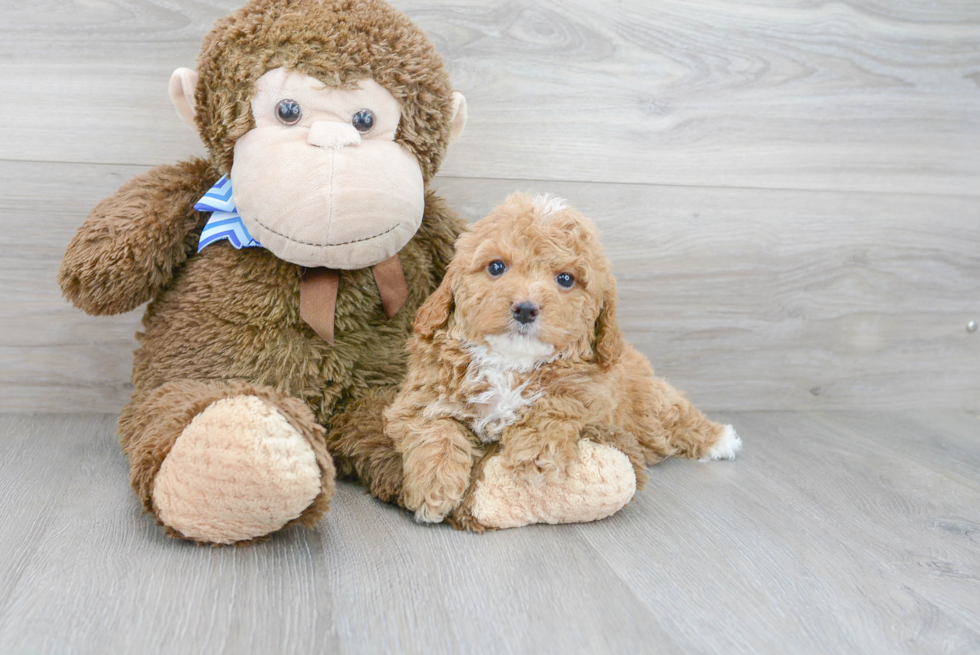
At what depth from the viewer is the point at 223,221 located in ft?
3.20

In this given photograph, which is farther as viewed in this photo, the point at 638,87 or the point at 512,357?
the point at 638,87

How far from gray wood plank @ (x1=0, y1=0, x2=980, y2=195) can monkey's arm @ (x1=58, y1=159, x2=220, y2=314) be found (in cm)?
21

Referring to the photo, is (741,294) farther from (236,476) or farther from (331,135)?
(236,476)

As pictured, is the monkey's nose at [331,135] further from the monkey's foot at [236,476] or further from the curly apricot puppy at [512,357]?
the monkey's foot at [236,476]

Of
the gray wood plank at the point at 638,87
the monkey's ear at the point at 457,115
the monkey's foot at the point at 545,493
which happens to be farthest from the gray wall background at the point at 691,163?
the monkey's foot at the point at 545,493

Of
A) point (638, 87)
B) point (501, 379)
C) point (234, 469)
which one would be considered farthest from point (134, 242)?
point (638, 87)

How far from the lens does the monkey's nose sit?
2.90 feet

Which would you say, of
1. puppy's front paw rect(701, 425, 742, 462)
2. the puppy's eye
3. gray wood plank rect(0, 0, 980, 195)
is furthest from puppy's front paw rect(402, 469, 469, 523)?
gray wood plank rect(0, 0, 980, 195)

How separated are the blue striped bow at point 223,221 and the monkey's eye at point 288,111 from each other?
0.12 m

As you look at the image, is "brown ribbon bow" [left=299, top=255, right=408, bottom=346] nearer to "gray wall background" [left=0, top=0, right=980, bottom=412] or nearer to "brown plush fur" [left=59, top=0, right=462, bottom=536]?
"brown plush fur" [left=59, top=0, right=462, bottom=536]

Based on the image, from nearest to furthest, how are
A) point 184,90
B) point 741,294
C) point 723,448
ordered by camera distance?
point 184,90
point 723,448
point 741,294

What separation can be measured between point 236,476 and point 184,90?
0.49m

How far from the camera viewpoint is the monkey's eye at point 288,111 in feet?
2.96

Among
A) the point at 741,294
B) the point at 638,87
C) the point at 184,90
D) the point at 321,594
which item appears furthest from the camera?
the point at 741,294
